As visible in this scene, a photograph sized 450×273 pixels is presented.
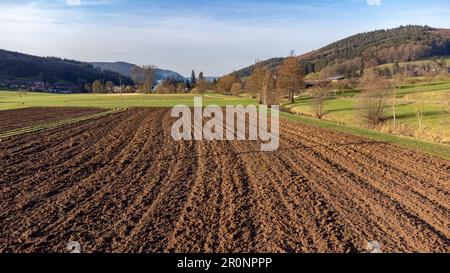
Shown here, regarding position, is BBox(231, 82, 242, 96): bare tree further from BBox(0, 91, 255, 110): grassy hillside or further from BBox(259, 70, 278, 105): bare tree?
BBox(259, 70, 278, 105): bare tree

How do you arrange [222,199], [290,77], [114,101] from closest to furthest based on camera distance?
[222,199] < [290,77] < [114,101]

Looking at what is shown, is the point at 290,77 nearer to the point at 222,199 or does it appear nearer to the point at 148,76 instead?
the point at 222,199

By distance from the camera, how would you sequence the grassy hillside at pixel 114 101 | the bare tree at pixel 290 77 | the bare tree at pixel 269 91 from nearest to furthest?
1. the bare tree at pixel 269 91
2. the grassy hillside at pixel 114 101
3. the bare tree at pixel 290 77

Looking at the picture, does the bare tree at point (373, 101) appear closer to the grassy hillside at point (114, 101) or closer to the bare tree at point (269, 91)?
the bare tree at point (269, 91)

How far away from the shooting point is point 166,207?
977 cm

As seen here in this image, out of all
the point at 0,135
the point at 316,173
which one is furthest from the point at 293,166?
the point at 0,135

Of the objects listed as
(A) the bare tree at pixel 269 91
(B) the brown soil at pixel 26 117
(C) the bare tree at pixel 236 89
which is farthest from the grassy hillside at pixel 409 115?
(C) the bare tree at pixel 236 89

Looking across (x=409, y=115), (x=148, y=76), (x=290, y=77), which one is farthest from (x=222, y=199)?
(x=148, y=76)

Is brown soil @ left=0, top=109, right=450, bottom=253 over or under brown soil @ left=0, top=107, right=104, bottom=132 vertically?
under

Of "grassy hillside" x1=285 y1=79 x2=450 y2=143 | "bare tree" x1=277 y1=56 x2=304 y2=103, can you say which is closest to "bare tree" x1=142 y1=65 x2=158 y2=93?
"bare tree" x1=277 y1=56 x2=304 y2=103

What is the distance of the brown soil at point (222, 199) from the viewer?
7664 millimetres

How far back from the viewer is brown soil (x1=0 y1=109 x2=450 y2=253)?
7.66 meters

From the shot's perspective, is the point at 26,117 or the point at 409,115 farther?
the point at 409,115

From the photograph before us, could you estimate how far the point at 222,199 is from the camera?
415 inches
